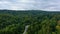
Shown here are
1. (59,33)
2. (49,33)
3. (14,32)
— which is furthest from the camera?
(14,32)

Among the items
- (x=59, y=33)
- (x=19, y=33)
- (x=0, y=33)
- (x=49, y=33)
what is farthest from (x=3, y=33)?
(x=59, y=33)

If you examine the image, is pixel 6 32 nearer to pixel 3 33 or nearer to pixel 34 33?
pixel 3 33

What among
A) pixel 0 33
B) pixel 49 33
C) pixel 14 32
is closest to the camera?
pixel 49 33

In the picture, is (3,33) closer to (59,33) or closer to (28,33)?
(28,33)

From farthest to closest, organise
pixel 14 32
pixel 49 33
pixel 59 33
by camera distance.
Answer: pixel 14 32
pixel 49 33
pixel 59 33

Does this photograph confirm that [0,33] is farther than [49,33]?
Yes

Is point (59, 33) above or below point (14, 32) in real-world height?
above

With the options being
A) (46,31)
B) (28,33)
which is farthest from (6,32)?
(46,31)

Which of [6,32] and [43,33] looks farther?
[6,32]

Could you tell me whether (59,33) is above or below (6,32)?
above
